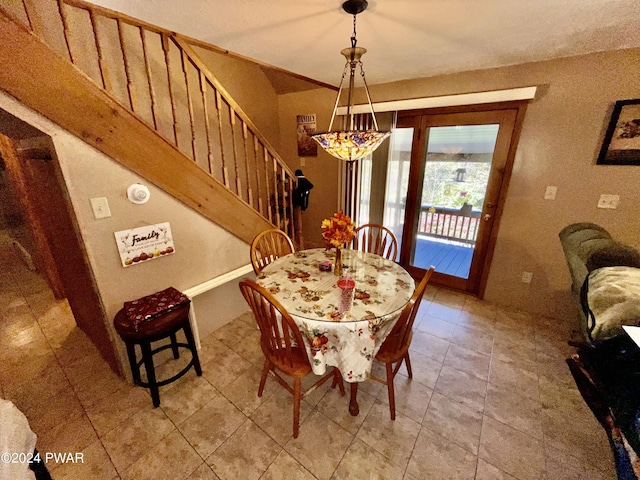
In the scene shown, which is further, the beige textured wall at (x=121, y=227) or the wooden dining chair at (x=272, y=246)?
the wooden dining chair at (x=272, y=246)

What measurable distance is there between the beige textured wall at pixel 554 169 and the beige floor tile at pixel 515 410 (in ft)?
4.13

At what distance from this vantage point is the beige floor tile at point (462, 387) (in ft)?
5.53

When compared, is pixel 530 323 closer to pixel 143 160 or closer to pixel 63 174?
pixel 143 160

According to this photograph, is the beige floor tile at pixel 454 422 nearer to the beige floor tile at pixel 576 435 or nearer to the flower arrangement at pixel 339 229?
the beige floor tile at pixel 576 435

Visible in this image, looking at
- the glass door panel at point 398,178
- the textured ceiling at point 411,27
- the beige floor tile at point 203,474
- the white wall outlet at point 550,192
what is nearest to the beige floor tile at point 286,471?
the beige floor tile at point 203,474

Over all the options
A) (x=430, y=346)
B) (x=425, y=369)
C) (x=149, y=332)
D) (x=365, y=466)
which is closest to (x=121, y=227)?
(x=149, y=332)

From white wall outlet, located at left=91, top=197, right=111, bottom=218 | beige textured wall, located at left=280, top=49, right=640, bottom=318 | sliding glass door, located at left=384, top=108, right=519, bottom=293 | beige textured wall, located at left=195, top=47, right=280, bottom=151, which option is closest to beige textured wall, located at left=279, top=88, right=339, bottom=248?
beige textured wall, located at left=195, top=47, right=280, bottom=151

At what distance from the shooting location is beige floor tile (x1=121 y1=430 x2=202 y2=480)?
1288mm

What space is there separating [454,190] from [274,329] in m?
2.53

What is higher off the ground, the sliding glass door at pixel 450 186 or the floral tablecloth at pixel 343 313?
the sliding glass door at pixel 450 186

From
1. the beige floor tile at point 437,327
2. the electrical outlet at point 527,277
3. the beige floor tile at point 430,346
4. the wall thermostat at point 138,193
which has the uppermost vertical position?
the wall thermostat at point 138,193

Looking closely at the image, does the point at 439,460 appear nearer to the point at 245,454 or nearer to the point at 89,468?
the point at 245,454

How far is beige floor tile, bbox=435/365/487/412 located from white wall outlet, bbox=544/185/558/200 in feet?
5.64

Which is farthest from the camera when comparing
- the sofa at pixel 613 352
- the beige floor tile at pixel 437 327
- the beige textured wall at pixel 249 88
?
the beige textured wall at pixel 249 88
